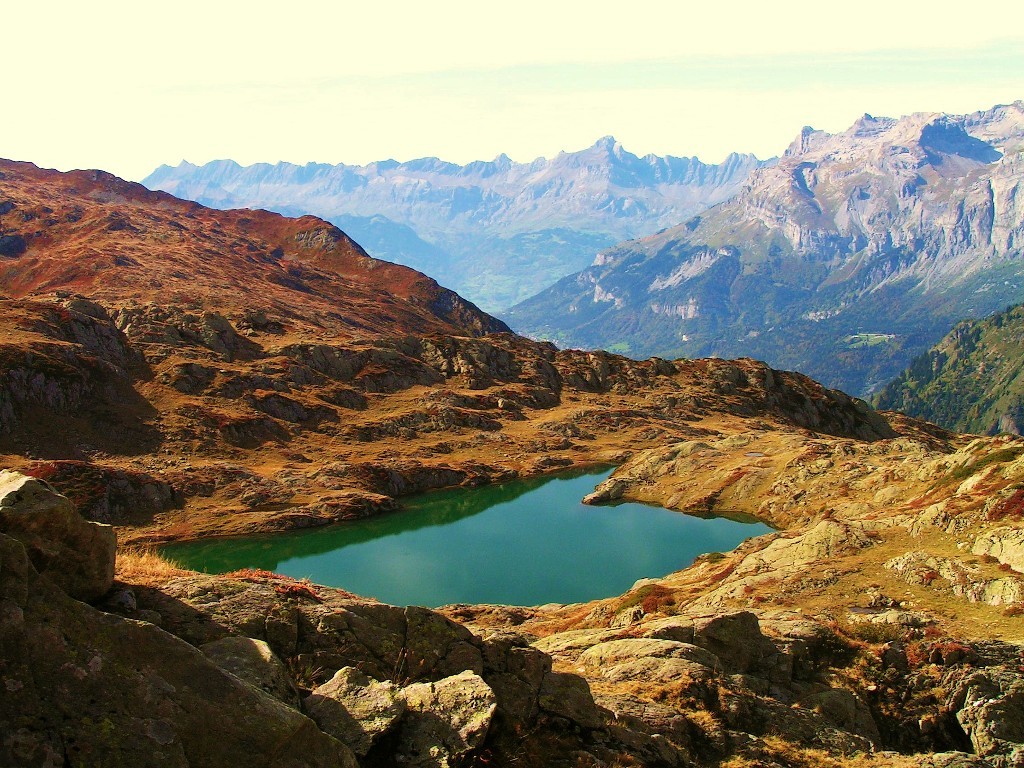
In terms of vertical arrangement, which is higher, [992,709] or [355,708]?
[355,708]

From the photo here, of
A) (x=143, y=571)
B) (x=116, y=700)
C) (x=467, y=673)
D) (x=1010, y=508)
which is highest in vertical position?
(x=116, y=700)

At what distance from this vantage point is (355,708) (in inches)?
612

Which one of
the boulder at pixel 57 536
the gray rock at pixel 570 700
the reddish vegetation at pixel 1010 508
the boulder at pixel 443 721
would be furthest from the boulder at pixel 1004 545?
the boulder at pixel 57 536

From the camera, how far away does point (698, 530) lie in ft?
310

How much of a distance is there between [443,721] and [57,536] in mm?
8628

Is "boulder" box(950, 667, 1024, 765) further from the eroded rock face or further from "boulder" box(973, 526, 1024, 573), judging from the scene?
the eroded rock face

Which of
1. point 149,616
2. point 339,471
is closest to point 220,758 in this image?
point 149,616

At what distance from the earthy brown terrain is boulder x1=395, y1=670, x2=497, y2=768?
54 mm

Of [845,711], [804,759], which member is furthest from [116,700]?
[845,711]

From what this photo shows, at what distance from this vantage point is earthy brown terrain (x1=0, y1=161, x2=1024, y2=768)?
12977 millimetres

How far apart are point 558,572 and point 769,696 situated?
55.3m

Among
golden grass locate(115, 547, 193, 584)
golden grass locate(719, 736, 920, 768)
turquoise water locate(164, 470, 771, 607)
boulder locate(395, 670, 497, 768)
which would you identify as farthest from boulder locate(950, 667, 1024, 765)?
turquoise water locate(164, 470, 771, 607)

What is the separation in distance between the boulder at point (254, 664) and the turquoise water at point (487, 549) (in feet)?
181

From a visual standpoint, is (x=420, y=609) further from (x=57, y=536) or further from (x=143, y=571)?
(x=57, y=536)
